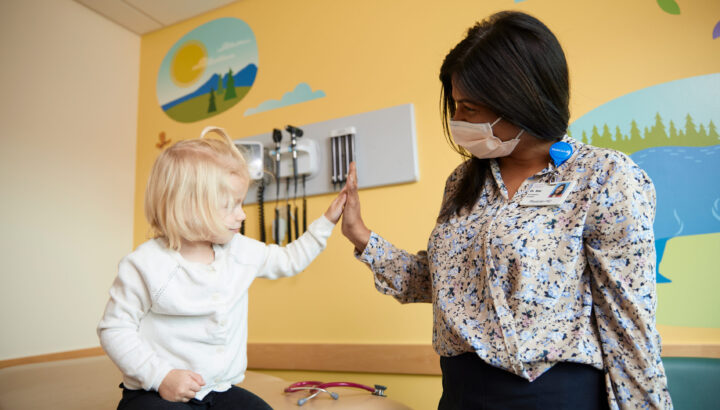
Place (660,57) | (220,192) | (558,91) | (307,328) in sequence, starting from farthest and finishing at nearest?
(307,328) < (660,57) < (220,192) < (558,91)

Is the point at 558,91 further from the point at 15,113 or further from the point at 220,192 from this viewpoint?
the point at 15,113

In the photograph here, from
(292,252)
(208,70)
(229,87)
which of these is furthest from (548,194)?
(208,70)

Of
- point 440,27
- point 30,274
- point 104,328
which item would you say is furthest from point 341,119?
point 30,274

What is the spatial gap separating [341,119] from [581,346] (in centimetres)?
132

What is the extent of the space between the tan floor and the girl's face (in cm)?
52

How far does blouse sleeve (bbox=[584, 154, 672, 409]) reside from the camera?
0.83m

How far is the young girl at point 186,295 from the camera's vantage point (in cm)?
101

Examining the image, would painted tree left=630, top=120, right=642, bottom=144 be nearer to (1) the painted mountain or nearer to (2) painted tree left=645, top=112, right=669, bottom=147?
(2) painted tree left=645, top=112, right=669, bottom=147

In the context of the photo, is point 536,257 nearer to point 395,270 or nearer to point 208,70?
point 395,270

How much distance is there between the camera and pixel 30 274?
199cm

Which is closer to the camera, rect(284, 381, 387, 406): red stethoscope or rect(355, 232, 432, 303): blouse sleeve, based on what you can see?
rect(355, 232, 432, 303): blouse sleeve

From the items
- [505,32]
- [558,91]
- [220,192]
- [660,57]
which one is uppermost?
[660,57]

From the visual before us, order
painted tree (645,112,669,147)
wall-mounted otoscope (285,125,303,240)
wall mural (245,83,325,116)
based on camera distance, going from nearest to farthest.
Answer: painted tree (645,112,669,147) → wall-mounted otoscope (285,125,303,240) → wall mural (245,83,325,116)

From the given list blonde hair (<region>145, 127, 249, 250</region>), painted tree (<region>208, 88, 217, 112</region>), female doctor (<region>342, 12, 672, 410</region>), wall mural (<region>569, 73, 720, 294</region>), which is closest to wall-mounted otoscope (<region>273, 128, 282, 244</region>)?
painted tree (<region>208, 88, 217, 112</region>)
